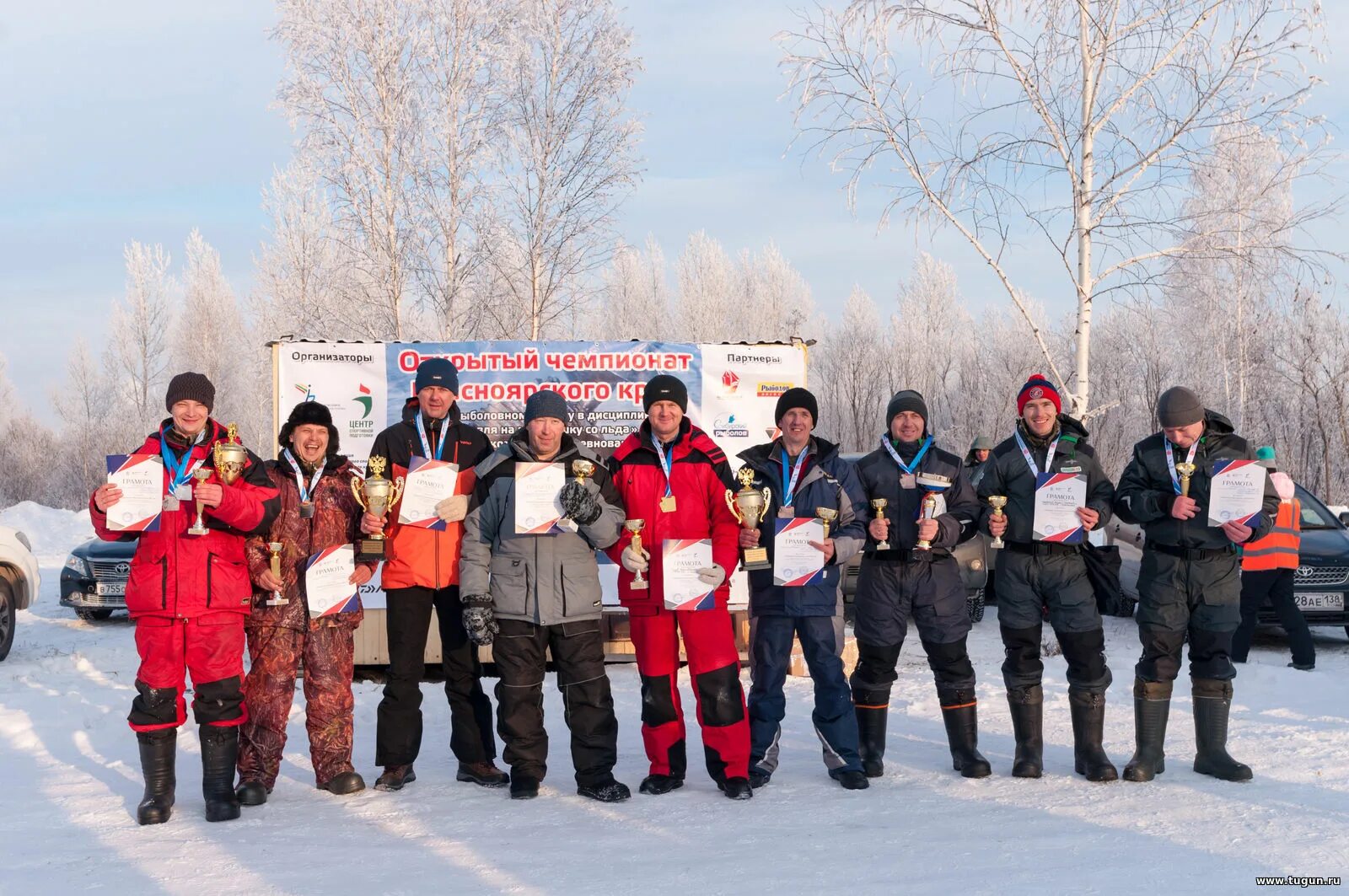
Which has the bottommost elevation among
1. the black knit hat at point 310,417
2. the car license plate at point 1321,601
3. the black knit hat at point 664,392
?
the car license plate at point 1321,601

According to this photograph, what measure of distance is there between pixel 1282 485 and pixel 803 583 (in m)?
2.53

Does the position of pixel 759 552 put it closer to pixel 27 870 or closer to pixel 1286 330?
pixel 27 870

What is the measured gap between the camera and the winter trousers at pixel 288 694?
18.3 feet

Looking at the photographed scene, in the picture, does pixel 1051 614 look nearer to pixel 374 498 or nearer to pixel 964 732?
pixel 964 732

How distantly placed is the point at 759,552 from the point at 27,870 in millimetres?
3535

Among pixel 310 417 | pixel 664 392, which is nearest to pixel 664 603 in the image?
pixel 664 392

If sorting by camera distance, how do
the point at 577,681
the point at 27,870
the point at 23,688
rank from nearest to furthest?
the point at 27,870
the point at 577,681
the point at 23,688

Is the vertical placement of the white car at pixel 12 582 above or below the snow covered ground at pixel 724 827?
above

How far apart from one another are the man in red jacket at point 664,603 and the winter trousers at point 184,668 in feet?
6.42

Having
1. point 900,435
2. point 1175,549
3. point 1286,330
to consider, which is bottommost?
point 1175,549

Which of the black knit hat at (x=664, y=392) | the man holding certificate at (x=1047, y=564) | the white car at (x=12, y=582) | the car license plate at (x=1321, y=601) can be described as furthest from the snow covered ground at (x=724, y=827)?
the white car at (x=12, y=582)

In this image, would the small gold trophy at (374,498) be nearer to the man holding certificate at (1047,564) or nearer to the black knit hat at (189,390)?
the black knit hat at (189,390)

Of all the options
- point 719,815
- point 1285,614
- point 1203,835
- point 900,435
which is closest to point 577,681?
point 719,815

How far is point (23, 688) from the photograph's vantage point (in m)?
8.51
